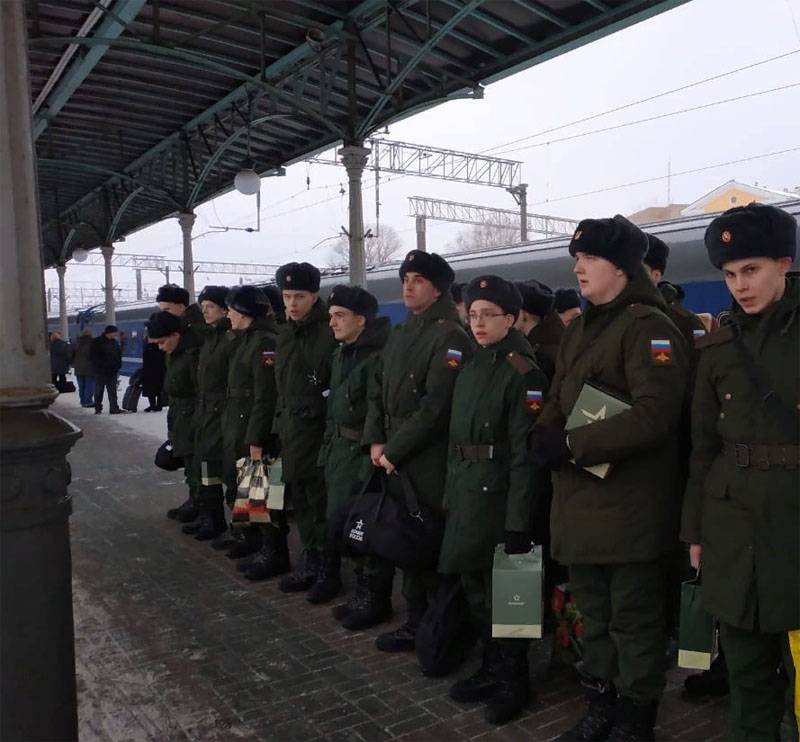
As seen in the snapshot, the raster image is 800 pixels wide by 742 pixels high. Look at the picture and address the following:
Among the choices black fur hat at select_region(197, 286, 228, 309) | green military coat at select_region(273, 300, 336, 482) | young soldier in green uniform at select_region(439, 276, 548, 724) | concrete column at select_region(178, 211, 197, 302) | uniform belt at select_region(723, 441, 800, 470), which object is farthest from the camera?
concrete column at select_region(178, 211, 197, 302)

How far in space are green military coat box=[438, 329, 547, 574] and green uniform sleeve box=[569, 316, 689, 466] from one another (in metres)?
0.47

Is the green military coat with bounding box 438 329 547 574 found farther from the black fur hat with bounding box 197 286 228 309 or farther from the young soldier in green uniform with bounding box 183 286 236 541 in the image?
the black fur hat with bounding box 197 286 228 309

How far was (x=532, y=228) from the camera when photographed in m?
37.5

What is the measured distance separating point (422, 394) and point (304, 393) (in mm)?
1145

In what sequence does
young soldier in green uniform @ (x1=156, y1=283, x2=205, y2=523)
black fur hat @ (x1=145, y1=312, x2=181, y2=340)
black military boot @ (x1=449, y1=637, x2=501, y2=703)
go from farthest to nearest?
young soldier in green uniform @ (x1=156, y1=283, x2=205, y2=523) → black fur hat @ (x1=145, y1=312, x2=181, y2=340) → black military boot @ (x1=449, y1=637, x2=501, y2=703)

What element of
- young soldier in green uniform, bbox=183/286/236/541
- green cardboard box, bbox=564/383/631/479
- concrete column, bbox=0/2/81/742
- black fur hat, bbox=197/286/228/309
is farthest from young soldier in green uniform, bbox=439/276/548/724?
black fur hat, bbox=197/286/228/309

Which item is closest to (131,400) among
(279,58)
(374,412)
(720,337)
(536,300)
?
(279,58)

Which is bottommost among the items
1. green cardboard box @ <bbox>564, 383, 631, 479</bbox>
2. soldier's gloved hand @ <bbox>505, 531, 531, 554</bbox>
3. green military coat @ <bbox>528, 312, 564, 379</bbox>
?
soldier's gloved hand @ <bbox>505, 531, 531, 554</bbox>

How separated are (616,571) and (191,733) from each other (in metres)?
1.76

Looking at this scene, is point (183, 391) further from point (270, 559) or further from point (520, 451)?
point (520, 451)

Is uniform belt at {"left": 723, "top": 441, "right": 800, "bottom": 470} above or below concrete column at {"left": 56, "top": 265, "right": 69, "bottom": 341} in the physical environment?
below

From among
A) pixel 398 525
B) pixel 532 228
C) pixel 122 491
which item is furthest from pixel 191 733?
pixel 532 228

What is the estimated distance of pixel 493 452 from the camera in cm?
→ 310

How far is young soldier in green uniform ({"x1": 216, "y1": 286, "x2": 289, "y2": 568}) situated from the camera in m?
4.87
